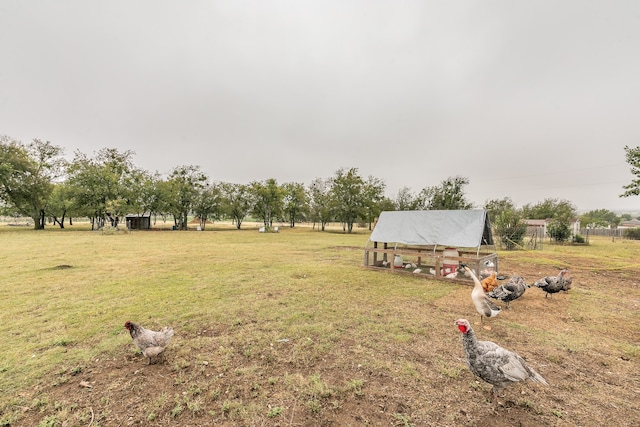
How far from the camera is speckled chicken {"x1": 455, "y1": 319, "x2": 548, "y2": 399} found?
10.1 feet

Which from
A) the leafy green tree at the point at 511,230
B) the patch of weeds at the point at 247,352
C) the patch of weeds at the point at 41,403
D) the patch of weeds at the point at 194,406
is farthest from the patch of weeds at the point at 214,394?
the leafy green tree at the point at 511,230

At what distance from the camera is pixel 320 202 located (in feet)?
172

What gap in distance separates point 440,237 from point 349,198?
36451mm

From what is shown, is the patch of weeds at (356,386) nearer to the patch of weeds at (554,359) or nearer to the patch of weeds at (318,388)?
the patch of weeds at (318,388)

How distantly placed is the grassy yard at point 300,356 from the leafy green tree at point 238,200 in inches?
1677

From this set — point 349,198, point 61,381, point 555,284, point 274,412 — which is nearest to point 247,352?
point 274,412

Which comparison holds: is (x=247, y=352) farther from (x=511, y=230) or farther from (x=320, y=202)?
(x=320, y=202)

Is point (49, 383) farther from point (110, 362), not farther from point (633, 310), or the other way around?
point (633, 310)

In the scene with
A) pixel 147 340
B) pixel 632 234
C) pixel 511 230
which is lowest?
pixel 147 340

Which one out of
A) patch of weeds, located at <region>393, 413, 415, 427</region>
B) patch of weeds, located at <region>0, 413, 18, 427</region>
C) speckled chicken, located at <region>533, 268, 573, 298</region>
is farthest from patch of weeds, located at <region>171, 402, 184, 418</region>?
speckled chicken, located at <region>533, 268, 573, 298</region>

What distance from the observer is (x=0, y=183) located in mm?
30734

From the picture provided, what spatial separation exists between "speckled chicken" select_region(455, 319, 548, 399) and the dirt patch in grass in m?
0.39

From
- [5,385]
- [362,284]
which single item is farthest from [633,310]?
[5,385]

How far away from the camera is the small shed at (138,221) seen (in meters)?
43.7
